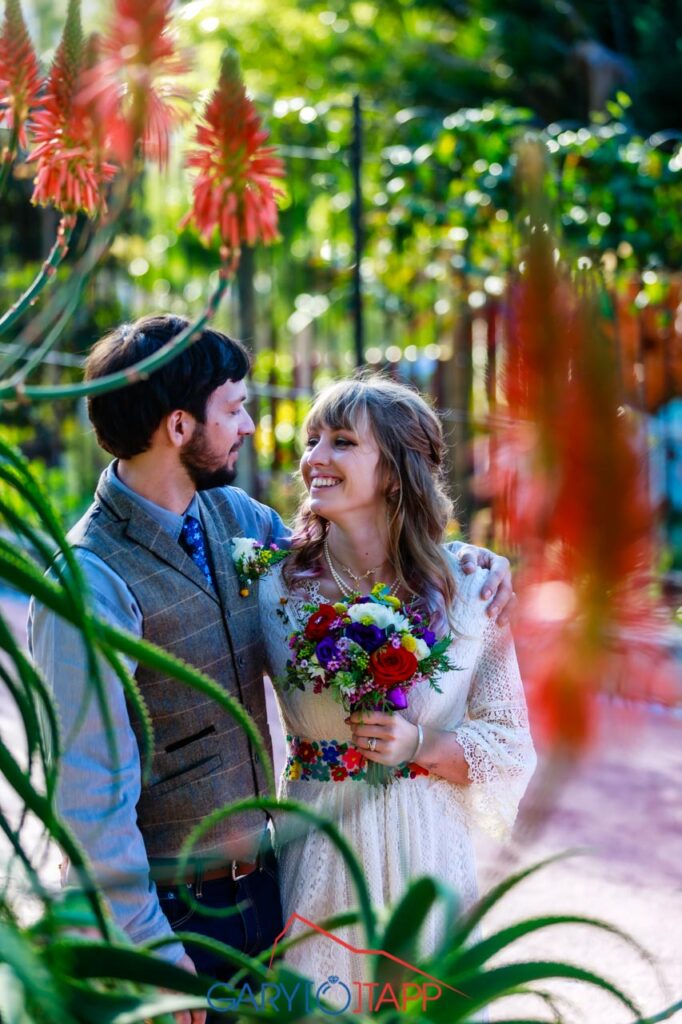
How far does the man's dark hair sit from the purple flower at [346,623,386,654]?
0.41 metres

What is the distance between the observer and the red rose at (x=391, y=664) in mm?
1890

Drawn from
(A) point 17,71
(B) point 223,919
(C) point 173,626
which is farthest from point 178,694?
(A) point 17,71

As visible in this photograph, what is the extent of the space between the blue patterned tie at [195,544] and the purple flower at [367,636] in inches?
10.3

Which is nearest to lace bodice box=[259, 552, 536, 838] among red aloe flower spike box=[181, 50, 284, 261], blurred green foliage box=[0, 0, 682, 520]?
red aloe flower spike box=[181, 50, 284, 261]

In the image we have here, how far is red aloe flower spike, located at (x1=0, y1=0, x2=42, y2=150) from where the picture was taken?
35.0 inches

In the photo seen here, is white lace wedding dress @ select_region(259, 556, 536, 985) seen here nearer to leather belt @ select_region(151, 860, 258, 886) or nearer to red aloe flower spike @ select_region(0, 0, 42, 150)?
leather belt @ select_region(151, 860, 258, 886)

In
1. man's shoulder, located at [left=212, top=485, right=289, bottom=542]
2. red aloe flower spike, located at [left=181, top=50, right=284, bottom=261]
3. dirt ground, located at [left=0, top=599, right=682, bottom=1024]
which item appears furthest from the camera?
dirt ground, located at [left=0, top=599, right=682, bottom=1024]

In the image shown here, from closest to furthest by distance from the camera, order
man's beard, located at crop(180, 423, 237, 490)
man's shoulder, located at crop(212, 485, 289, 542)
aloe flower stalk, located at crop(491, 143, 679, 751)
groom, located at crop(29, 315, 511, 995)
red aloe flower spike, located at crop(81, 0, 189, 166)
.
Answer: aloe flower stalk, located at crop(491, 143, 679, 751)
red aloe flower spike, located at crop(81, 0, 189, 166)
groom, located at crop(29, 315, 511, 995)
man's beard, located at crop(180, 423, 237, 490)
man's shoulder, located at crop(212, 485, 289, 542)

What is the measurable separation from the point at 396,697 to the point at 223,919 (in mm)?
427

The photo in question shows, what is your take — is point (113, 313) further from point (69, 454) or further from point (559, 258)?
point (559, 258)

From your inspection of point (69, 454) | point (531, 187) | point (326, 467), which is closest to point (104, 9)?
point (531, 187)

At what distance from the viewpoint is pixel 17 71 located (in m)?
0.94

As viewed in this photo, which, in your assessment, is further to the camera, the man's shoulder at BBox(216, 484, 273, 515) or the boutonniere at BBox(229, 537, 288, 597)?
the man's shoulder at BBox(216, 484, 273, 515)

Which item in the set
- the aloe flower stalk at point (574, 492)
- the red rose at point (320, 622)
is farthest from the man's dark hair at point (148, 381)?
the aloe flower stalk at point (574, 492)
